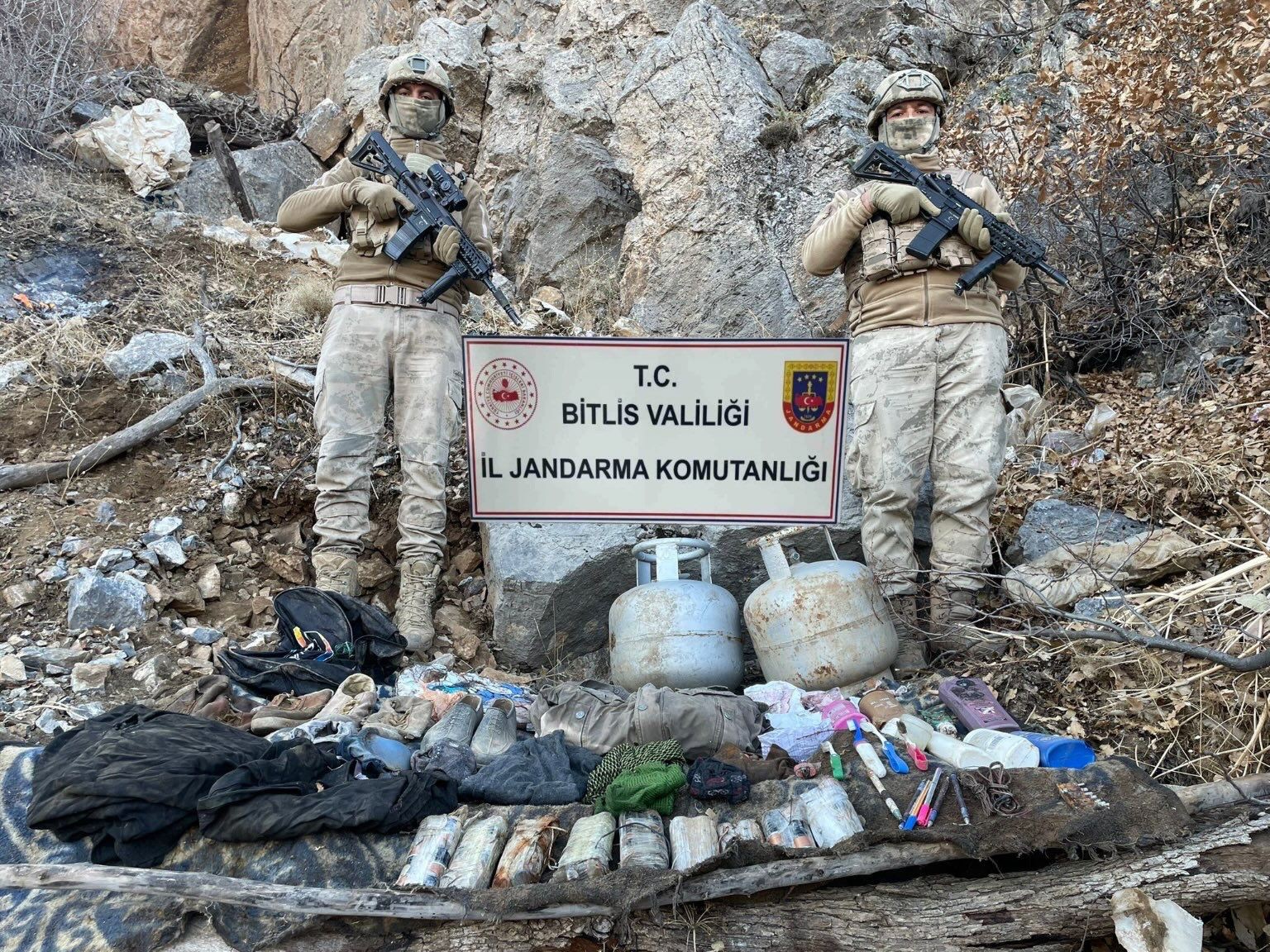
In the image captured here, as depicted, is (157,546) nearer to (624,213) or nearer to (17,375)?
(17,375)

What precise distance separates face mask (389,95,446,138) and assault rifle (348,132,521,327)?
19 centimetres

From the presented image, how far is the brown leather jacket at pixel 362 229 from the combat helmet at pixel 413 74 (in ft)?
0.76

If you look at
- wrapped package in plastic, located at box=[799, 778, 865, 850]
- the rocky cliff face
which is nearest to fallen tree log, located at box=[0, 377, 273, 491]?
the rocky cliff face

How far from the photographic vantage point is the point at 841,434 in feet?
12.0

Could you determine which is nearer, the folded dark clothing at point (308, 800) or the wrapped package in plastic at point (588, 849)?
the wrapped package in plastic at point (588, 849)

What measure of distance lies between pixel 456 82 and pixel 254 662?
25.7 ft

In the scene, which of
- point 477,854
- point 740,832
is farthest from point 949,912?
point 477,854

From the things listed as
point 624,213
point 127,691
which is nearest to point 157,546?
point 127,691

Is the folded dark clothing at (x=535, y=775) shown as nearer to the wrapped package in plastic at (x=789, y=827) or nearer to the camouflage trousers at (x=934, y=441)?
the wrapped package in plastic at (x=789, y=827)

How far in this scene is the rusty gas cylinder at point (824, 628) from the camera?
3.70 m

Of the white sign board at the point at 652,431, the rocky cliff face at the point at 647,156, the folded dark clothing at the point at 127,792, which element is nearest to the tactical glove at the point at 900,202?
the white sign board at the point at 652,431

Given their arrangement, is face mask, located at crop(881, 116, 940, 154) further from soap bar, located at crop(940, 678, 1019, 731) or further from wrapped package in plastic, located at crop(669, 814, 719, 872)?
wrapped package in plastic, located at crop(669, 814, 719, 872)

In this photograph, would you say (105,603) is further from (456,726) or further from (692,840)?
(692,840)

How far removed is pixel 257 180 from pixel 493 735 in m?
8.82
